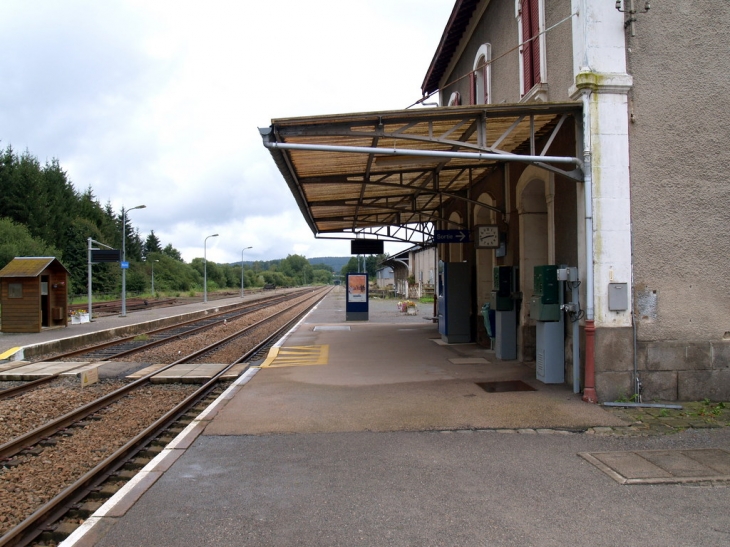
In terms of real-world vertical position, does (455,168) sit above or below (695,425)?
above

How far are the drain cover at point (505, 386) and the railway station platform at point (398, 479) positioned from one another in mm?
74

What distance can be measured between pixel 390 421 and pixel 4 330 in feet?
57.4

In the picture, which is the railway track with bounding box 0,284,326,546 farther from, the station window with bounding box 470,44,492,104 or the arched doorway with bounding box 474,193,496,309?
the station window with bounding box 470,44,492,104

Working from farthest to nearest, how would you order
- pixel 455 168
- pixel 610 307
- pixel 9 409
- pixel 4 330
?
1. pixel 4 330
2. pixel 455 168
3. pixel 9 409
4. pixel 610 307

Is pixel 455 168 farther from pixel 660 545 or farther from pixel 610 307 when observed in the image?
pixel 660 545

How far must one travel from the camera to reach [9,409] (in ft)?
28.0

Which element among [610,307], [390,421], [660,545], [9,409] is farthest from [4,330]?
[660,545]

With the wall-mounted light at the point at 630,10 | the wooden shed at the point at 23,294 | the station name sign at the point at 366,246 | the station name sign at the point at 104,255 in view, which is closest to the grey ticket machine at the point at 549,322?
the wall-mounted light at the point at 630,10

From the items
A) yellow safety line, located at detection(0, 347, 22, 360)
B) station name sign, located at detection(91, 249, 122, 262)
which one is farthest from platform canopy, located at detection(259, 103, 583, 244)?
station name sign, located at detection(91, 249, 122, 262)

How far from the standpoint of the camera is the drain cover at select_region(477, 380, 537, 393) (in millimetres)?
8508

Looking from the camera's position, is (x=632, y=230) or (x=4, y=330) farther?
(x=4, y=330)

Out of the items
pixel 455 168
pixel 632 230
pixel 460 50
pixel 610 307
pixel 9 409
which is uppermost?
pixel 460 50

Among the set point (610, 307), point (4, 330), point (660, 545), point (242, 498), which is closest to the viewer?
point (660, 545)

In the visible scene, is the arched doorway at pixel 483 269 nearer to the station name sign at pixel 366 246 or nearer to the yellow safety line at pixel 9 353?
the station name sign at pixel 366 246
